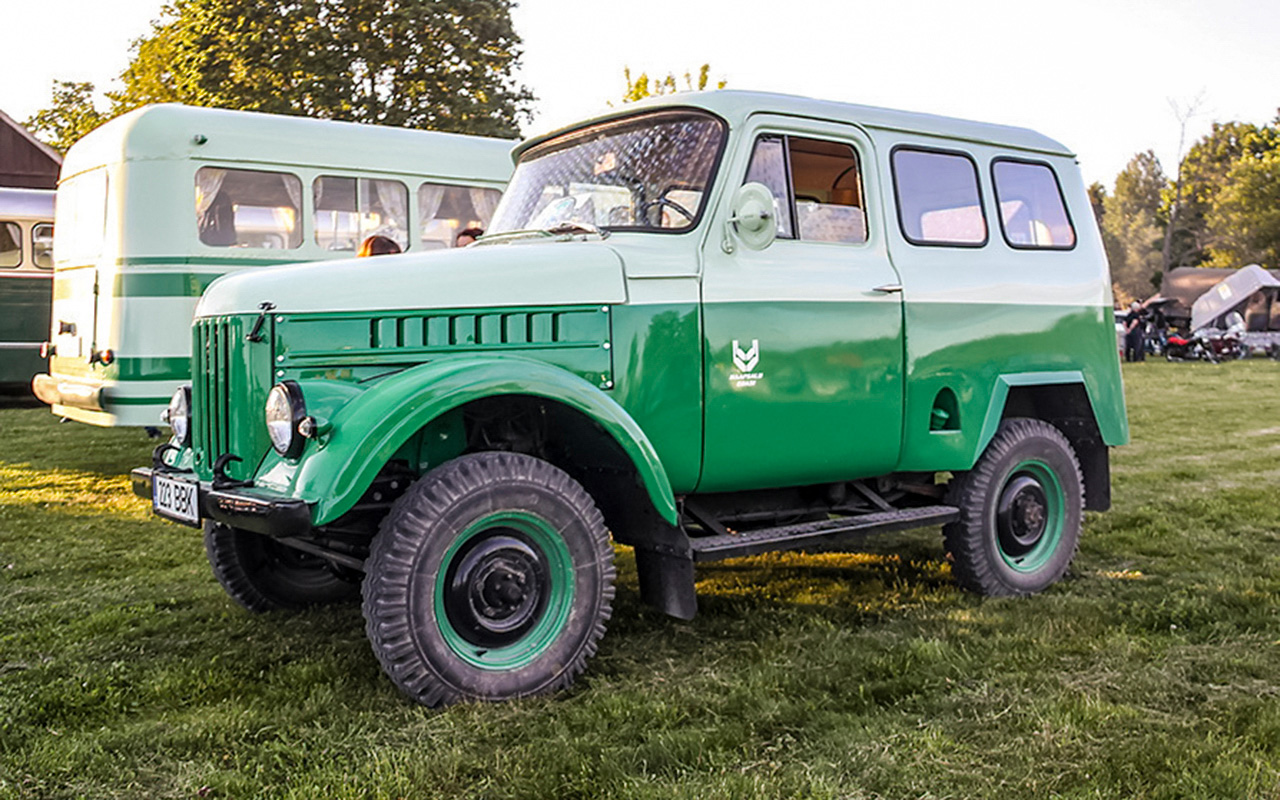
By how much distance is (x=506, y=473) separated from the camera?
405 centimetres

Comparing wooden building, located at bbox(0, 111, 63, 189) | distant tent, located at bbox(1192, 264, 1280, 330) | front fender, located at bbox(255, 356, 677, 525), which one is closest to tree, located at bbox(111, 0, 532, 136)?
wooden building, located at bbox(0, 111, 63, 189)

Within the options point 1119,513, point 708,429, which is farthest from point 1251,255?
point 708,429

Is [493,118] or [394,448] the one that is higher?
[493,118]

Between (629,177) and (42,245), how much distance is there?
1182cm

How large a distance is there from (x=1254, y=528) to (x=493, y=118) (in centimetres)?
1848

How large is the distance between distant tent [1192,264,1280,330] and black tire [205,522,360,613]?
38.8 meters

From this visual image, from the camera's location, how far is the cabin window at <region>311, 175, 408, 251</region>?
32.1 feet

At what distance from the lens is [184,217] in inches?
355

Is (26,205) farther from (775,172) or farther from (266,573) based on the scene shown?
(775,172)

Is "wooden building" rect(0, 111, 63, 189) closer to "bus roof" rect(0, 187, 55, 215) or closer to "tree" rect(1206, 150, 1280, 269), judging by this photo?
"bus roof" rect(0, 187, 55, 215)

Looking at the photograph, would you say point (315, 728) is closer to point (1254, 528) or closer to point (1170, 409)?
point (1254, 528)

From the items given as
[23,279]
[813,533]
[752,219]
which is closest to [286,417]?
[752,219]

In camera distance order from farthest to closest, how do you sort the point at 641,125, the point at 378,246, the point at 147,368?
the point at 147,368, the point at 378,246, the point at 641,125

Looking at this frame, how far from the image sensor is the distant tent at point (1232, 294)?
123 feet
